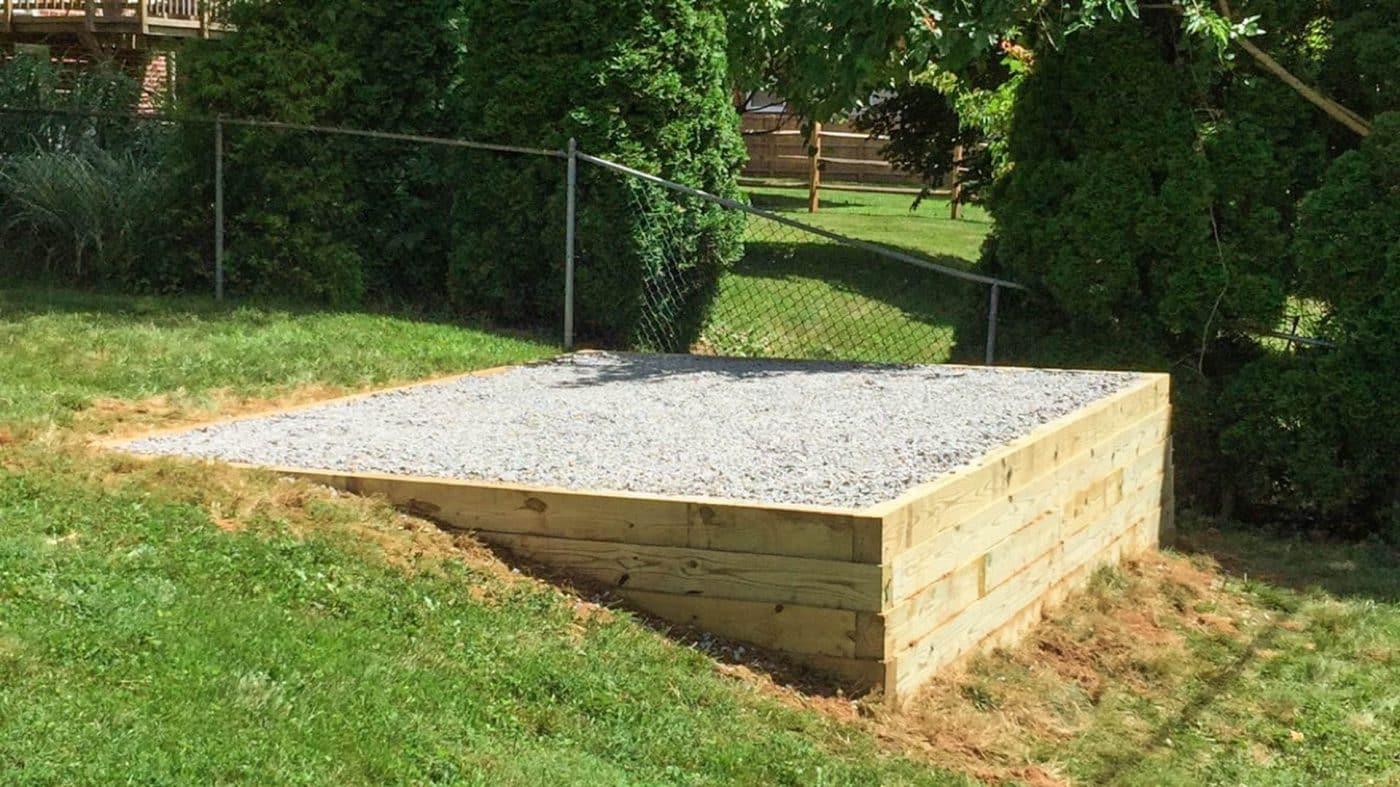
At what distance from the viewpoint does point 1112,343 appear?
9297 millimetres

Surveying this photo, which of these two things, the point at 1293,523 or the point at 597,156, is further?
the point at 597,156

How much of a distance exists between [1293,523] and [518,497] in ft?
17.5

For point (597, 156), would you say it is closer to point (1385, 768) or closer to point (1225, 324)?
point (1225, 324)

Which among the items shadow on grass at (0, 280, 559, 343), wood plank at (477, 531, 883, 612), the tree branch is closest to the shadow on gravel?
shadow on grass at (0, 280, 559, 343)

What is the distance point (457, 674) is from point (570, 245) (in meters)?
6.03

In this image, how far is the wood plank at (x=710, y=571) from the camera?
16.1ft

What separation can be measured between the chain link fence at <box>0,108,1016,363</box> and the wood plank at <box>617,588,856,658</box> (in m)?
5.04

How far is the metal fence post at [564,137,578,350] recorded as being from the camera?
10.0m

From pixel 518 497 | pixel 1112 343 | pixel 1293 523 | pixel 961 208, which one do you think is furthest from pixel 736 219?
pixel 961 208

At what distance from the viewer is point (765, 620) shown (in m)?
5.07

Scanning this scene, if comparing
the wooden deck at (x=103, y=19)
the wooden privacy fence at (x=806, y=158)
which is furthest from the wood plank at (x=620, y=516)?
the wooden privacy fence at (x=806, y=158)

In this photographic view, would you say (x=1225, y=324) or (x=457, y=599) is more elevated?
(x=1225, y=324)

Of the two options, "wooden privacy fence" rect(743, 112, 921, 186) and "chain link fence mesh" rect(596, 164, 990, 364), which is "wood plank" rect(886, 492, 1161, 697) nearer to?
"chain link fence mesh" rect(596, 164, 990, 364)

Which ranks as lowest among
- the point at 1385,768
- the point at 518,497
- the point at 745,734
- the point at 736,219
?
the point at 1385,768
